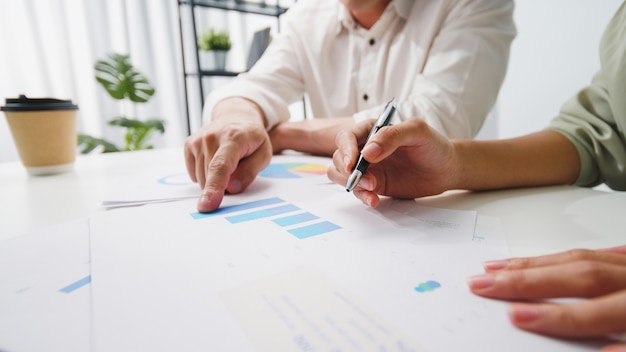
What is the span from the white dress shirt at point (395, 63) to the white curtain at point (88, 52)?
128cm

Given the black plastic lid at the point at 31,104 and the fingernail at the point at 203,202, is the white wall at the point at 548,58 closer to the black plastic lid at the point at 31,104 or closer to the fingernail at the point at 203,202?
the fingernail at the point at 203,202

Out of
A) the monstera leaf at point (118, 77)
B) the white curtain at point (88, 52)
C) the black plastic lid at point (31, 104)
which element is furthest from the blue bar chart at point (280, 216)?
the white curtain at point (88, 52)

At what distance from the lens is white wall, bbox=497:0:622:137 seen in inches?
52.1

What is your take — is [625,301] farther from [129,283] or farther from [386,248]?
[129,283]

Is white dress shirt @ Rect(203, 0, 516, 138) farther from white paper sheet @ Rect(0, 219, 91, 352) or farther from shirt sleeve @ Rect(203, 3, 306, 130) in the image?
white paper sheet @ Rect(0, 219, 91, 352)

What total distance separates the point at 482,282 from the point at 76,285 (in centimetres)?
28

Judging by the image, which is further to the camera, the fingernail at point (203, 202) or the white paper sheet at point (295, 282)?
the fingernail at point (203, 202)

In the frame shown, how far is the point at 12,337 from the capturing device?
19cm

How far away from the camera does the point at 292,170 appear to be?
635 mm

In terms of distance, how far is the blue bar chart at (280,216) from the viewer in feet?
1.13

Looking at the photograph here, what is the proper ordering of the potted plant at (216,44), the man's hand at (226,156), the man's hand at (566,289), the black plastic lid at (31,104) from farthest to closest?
the potted plant at (216,44), the black plastic lid at (31,104), the man's hand at (226,156), the man's hand at (566,289)

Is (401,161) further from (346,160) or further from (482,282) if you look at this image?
(482,282)

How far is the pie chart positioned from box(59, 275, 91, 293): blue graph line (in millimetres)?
355

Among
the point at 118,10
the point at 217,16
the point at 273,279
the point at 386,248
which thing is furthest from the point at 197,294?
the point at 217,16
